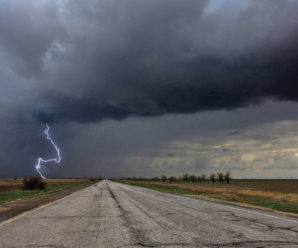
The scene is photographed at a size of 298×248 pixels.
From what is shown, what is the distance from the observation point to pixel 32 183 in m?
53.2

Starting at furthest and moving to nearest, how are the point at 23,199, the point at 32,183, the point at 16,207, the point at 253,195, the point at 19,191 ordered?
the point at 32,183 < the point at 19,191 < the point at 253,195 < the point at 23,199 < the point at 16,207

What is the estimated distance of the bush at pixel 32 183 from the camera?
5293cm

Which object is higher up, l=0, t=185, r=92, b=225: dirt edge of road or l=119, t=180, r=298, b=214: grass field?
l=119, t=180, r=298, b=214: grass field

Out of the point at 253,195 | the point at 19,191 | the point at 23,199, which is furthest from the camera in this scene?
the point at 19,191

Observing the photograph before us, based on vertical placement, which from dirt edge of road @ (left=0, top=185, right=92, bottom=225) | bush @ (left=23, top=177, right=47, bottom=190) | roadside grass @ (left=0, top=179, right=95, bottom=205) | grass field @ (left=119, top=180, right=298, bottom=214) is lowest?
roadside grass @ (left=0, top=179, right=95, bottom=205)

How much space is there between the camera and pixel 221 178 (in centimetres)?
16638

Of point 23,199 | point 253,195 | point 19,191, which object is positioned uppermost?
point 253,195

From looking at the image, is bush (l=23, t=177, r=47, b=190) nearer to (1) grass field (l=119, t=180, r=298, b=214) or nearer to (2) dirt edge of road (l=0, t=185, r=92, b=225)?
(1) grass field (l=119, t=180, r=298, b=214)

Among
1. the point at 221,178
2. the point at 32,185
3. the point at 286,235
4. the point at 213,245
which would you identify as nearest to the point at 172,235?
the point at 213,245

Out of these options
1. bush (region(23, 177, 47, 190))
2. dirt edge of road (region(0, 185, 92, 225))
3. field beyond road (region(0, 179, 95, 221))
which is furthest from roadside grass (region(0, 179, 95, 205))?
dirt edge of road (region(0, 185, 92, 225))

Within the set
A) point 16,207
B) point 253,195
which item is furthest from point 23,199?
point 253,195

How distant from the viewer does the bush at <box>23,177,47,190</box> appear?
5293 cm

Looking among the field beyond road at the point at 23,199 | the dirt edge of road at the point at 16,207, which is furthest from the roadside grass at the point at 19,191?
the dirt edge of road at the point at 16,207

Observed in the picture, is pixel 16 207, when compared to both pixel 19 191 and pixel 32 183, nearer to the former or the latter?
pixel 19 191
